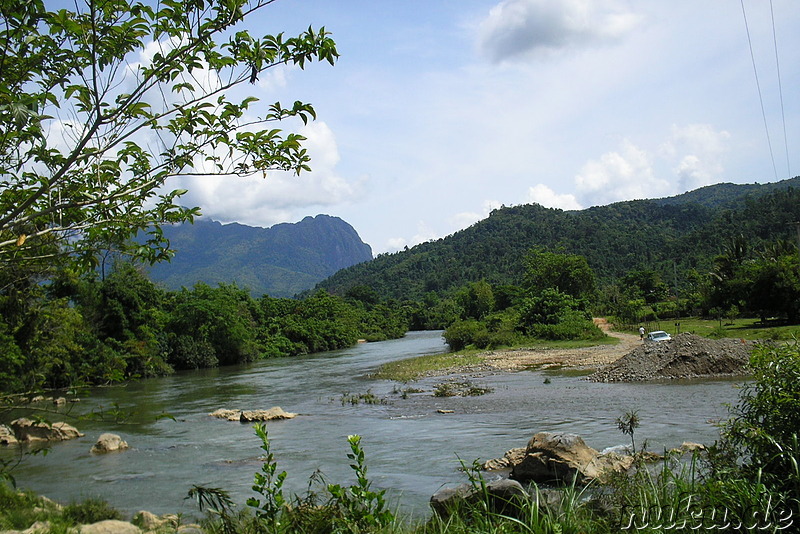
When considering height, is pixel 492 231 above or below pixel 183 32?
above

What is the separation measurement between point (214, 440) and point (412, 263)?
171 metres

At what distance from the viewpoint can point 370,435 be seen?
1769 cm

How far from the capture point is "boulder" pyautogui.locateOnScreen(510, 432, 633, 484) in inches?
425

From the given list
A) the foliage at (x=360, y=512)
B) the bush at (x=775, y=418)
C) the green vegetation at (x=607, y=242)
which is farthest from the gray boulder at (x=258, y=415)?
the green vegetation at (x=607, y=242)

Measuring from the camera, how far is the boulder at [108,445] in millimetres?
17297

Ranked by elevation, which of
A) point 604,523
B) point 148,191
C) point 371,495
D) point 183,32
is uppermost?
point 183,32

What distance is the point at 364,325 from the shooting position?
10462 cm

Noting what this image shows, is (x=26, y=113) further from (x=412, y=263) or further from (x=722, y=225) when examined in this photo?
(x=412, y=263)

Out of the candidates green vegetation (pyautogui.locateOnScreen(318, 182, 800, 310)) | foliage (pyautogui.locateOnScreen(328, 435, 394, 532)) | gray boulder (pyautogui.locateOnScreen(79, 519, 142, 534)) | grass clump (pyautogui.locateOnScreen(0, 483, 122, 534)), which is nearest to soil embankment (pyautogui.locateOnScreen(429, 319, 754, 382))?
grass clump (pyautogui.locateOnScreen(0, 483, 122, 534))

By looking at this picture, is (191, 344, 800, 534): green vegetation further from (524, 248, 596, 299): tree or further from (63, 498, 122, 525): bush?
(524, 248, 596, 299): tree

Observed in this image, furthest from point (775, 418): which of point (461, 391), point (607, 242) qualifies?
point (607, 242)

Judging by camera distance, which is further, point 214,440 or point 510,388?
point 510,388

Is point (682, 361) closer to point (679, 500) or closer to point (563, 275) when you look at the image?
point (679, 500)

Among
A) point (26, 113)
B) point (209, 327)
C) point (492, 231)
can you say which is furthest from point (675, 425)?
point (492, 231)
